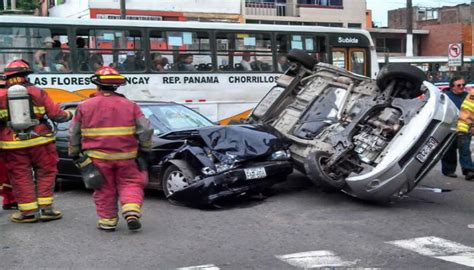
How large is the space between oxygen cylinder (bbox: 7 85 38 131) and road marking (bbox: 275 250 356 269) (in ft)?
10.6

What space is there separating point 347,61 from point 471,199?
915cm

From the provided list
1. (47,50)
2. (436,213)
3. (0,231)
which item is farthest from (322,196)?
(47,50)

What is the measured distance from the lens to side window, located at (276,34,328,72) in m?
15.4

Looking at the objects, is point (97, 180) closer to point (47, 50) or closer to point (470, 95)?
point (470, 95)

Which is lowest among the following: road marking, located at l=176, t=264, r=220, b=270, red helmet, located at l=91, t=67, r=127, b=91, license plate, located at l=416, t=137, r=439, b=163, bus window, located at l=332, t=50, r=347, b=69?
road marking, located at l=176, t=264, r=220, b=270

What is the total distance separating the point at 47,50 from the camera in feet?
41.2

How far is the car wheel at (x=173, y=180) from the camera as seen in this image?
740 centimetres

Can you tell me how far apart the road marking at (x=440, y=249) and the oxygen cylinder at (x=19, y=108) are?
4136mm

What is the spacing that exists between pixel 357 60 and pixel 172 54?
5.69 m

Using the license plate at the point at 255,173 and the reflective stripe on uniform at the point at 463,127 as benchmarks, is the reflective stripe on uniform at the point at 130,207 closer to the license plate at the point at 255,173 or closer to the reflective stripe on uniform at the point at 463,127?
the license plate at the point at 255,173

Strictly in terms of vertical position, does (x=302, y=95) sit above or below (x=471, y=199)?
above

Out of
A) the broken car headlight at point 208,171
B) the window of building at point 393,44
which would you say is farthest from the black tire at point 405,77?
the window of building at point 393,44

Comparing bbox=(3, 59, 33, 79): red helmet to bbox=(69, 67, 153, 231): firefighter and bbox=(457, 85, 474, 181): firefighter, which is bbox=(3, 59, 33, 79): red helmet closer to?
bbox=(69, 67, 153, 231): firefighter

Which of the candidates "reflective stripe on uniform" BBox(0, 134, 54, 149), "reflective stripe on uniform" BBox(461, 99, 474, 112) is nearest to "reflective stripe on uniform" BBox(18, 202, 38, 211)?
"reflective stripe on uniform" BBox(0, 134, 54, 149)
